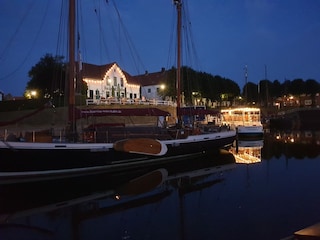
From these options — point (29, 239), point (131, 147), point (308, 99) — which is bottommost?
point (29, 239)

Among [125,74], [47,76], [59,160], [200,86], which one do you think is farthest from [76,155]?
[200,86]

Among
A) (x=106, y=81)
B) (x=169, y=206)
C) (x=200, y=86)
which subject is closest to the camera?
(x=169, y=206)

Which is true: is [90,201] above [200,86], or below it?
below

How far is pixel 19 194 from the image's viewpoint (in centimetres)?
1550

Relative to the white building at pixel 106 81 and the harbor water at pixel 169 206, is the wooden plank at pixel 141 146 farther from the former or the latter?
the white building at pixel 106 81

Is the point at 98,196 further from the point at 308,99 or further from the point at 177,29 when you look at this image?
the point at 308,99

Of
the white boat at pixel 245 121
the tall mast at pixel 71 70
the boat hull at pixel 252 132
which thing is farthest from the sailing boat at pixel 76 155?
the white boat at pixel 245 121

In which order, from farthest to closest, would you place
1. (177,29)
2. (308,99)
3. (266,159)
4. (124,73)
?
(308,99), (124,73), (177,29), (266,159)

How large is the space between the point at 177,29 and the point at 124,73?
40.1 metres

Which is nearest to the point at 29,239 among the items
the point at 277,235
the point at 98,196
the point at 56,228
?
the point at 56,228

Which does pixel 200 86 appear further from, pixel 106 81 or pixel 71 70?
pixel 71 70

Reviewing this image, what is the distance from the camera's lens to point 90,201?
567 inches

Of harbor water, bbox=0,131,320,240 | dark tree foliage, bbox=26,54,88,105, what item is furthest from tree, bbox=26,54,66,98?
harbor water, bbox=0,131,320,240

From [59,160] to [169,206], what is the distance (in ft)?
22.8
